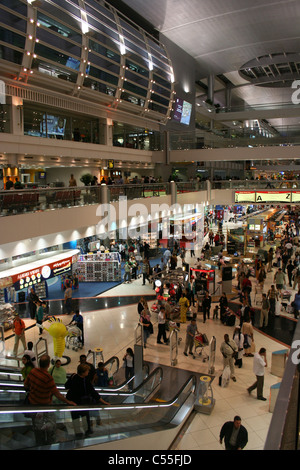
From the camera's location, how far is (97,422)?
4.97 meters

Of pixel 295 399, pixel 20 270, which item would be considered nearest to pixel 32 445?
pixel 295 399

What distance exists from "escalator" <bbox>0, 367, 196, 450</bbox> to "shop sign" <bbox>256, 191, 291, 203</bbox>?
20.4 meters

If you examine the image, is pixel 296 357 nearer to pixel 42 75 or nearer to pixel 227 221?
pixel 42 75

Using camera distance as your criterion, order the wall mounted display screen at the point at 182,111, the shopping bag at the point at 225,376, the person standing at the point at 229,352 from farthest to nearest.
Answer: the wall mounted display screen at the point at 182,111 → the person standing at the point at 229,352 → the shopping bag at the point at 225,376

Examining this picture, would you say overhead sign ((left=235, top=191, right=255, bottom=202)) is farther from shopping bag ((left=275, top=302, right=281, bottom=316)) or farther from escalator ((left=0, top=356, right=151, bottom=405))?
escalator ((left=0, top=356, right=151, bottom=405))

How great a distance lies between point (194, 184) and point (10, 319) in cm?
1462

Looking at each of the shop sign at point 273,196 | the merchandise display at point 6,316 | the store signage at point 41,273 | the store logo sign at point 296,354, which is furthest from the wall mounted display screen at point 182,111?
the store logo sign at point 296,354

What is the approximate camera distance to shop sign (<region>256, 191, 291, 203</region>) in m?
25.5

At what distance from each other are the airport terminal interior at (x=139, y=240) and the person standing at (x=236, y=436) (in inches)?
1.0

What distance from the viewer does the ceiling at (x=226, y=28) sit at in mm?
22453

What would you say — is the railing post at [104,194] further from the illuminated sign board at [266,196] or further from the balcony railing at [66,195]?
the illuminated sign board at [266,196]

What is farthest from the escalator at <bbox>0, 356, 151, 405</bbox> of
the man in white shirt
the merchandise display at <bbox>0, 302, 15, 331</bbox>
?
the merchandise display at <bbox>0, 302, 15, 331</bbox>

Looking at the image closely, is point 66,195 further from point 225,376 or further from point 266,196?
point 266,196

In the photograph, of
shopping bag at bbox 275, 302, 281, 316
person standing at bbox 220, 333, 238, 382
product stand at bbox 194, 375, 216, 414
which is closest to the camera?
product stand at bbox 194, 375, 216, 414
